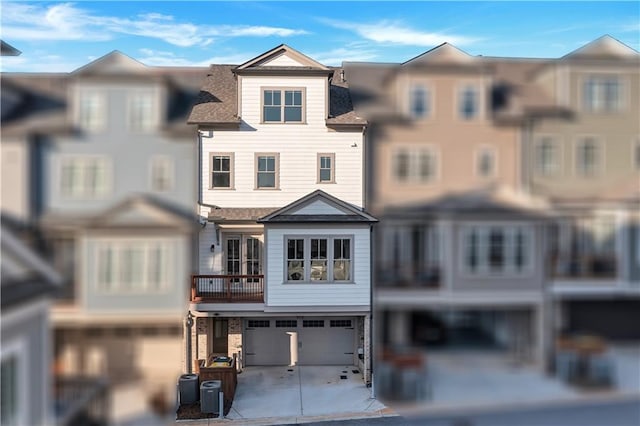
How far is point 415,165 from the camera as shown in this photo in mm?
1576

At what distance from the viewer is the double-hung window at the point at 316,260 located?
28.1ft

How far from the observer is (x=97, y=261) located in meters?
1.59

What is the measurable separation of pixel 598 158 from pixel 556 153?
0.53 feet

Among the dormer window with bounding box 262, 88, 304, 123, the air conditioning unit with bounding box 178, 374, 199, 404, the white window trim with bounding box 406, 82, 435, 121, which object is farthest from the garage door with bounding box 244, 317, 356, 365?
the white window trim with bounding box 406, 82, 435, 121

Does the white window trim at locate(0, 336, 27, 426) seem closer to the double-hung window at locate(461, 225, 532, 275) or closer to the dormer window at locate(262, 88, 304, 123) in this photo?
the double-hung window at locate(461, 225, 532, 275)

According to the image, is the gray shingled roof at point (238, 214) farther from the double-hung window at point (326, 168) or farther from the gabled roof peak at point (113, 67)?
the gabled roof peak at point (113, 67)

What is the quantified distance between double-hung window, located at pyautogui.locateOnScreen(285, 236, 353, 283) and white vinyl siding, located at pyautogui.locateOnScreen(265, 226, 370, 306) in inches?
2.3

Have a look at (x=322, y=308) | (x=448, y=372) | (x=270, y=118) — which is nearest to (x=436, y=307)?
(x=448, y=372)

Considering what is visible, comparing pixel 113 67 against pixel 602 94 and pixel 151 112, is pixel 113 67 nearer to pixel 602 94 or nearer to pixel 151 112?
pixel 151 112

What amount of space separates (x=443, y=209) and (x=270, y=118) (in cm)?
816

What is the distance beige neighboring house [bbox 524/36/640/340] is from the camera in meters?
1.51

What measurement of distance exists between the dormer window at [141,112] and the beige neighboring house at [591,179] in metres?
1.24

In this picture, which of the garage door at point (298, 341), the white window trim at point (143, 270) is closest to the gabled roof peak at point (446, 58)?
the white window trim at point (143, 270)

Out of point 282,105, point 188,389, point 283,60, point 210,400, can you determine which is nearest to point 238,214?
point 282,105
